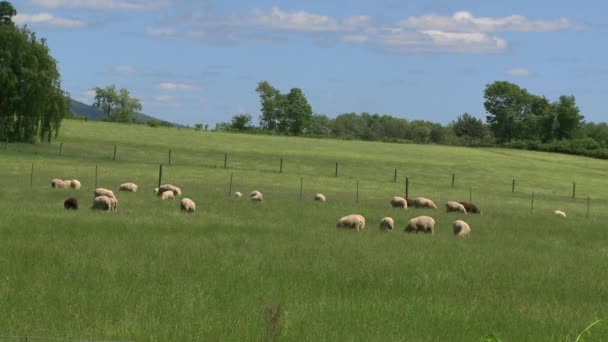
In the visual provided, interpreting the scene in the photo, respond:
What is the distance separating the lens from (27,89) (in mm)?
71375

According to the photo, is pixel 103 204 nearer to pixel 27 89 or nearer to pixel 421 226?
pixel 421 226

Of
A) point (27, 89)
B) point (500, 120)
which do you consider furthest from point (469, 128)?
point (27, 89)

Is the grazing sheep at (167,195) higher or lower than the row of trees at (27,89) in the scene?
lower

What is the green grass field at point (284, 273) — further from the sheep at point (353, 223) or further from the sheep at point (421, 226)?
the sheep at point (353, 223)

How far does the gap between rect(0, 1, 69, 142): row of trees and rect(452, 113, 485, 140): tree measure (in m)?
124

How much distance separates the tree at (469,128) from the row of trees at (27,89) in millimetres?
123531

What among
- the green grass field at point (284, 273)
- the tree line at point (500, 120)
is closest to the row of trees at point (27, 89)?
the green grass field at point (284, 273)

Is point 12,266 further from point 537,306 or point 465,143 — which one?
point 465,143

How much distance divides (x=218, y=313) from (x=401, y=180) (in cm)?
5828

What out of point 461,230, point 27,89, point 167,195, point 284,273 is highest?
point 27,89

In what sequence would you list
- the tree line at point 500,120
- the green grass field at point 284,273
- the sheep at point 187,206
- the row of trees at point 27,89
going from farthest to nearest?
the tree line at point 500,120 → the row of trees at point 27,89 → the sheep at point 187,206 → the green grass field at point 284,273

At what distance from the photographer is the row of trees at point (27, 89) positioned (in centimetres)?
7162

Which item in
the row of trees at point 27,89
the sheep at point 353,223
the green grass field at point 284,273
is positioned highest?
the row of trees at point 27,89

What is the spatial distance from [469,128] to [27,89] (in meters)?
134
